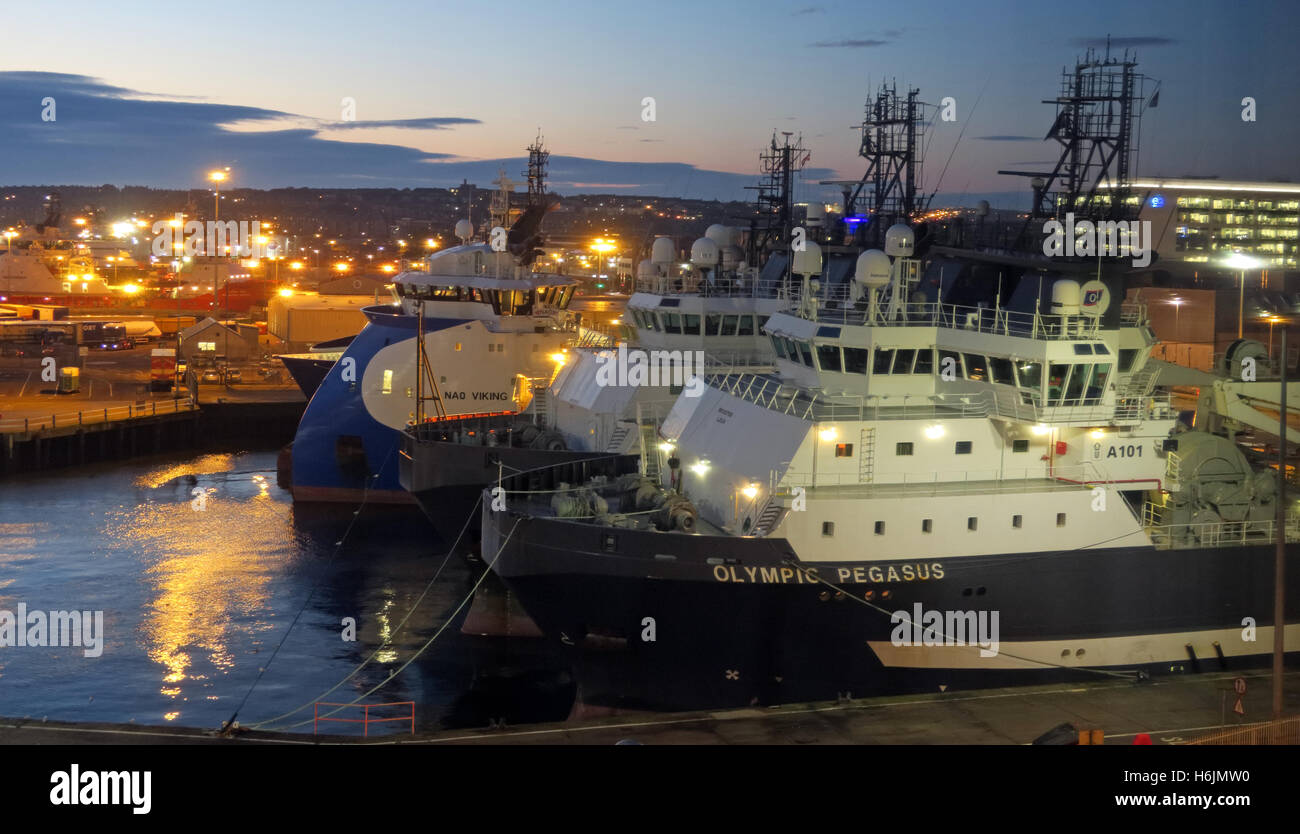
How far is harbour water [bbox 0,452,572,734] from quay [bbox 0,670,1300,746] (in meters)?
5.52

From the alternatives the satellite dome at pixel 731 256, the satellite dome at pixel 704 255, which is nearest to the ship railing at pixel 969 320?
the satellite dome at pixel 704 255

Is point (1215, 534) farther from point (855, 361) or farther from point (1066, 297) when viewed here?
point (855, 361)

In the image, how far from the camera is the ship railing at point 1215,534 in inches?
822

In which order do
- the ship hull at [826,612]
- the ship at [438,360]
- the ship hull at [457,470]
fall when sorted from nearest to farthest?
the ship hull at [826,612], the ship hull at [457,470], the ship at [438,360]

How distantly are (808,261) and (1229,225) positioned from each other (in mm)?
39257

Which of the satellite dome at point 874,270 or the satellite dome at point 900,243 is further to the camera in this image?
the satellite dome at point 900,243

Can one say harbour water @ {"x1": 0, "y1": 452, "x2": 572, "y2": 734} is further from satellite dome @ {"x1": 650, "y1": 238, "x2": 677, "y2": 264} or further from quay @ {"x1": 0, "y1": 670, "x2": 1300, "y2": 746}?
satellite dome @ {"x1": 650, "y1": 238, "x2": 677, "y2": 264}

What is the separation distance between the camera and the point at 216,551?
112 feet

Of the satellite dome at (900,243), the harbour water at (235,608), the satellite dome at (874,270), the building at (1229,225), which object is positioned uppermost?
the building at (1229,225)

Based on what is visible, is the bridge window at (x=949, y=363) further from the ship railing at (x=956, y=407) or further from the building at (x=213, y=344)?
the building at (x=213, y=344)

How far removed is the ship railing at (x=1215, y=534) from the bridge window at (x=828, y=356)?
557cm

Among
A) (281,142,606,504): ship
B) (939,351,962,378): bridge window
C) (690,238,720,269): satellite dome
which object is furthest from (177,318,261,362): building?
(939,351,962,378): bridge window

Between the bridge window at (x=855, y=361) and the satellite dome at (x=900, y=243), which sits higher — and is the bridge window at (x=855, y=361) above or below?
below
